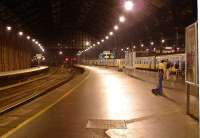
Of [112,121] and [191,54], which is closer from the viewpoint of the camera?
[191,54]

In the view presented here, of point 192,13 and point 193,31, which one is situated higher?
point 192,13

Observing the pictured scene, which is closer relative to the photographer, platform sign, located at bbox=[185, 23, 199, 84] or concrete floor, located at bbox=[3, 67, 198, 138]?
concrete floor, located at bbox=[3, 67, 198, 138]

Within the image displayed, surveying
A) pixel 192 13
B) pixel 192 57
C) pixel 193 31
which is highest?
pixel 192 13

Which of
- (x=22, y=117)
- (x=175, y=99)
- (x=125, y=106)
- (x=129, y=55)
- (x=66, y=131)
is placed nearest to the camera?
(x=66, y=131)

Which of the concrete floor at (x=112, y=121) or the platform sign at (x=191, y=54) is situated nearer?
the concrete floor at (x=112, y=121)

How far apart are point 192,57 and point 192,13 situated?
1378 inches

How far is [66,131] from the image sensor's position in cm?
1020

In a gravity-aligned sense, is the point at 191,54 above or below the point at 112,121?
above

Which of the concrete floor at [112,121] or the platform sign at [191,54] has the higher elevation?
the platform sign at [191,54]

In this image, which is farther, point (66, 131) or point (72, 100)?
point (72, 100)

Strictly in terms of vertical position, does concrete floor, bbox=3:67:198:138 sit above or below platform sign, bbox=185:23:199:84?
below

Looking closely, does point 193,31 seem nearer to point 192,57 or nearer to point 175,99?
point 192,57

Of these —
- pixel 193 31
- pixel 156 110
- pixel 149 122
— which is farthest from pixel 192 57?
pixel 156 110

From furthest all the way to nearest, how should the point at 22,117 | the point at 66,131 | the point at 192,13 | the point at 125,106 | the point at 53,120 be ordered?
the point at 192,13, the point at 125,106, the point at 22,117, the point at 53,120, the point at 66,131
